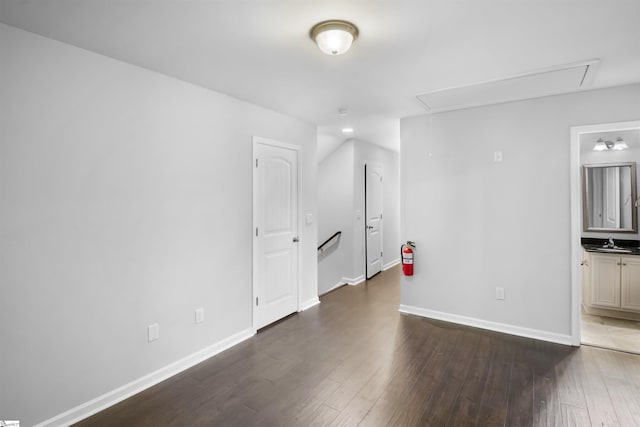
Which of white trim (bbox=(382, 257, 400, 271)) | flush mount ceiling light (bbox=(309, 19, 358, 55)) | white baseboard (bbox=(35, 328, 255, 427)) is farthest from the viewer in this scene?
white trim (bbox=(382, 257, 400, 271))

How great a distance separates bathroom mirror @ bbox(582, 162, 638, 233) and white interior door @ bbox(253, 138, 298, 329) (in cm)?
372

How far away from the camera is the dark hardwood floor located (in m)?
2.17

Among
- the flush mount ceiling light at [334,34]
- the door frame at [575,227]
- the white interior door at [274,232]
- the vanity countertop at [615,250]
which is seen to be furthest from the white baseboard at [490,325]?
the flush mount ceiling light at [334,34]

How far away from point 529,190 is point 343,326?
243 cm

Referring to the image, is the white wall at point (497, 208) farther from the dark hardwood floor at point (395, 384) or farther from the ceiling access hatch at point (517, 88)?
the dark hardwood floor at point (395, 384)

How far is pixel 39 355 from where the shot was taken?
6.64 ft

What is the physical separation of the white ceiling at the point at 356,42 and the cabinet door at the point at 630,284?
2029mm

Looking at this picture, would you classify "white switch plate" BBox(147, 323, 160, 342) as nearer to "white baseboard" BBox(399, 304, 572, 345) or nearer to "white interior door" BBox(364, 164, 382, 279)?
"white baseboard" BBox(399, 304, 572, 345)

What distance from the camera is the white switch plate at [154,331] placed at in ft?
8.52

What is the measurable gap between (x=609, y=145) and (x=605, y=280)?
5.34 feet

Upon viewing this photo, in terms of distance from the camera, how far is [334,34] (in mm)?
1913

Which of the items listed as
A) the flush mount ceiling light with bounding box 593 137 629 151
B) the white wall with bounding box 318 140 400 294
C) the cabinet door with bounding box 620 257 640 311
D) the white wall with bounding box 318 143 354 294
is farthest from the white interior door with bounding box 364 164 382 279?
the cabinet door with bounding box 620 257 640 311

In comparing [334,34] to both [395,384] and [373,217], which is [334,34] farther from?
[373,217]

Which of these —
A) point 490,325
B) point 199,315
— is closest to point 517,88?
point 490,325
